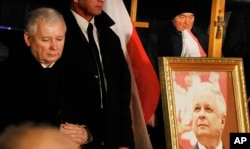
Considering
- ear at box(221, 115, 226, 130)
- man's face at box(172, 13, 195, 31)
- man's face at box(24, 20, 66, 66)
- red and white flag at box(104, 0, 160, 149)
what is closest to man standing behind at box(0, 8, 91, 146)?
man's face at box(24, 20, 66, 66)

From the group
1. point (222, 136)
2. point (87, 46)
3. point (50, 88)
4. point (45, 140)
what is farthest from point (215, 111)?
point (45, 140)

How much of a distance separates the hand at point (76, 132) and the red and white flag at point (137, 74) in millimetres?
400

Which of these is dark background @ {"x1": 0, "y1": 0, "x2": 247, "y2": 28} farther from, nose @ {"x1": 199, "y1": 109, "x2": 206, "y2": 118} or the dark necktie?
nose @ {"x1": 199, "y1": 109, "x2": 206, "y2": 118}

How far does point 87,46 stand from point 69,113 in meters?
0.31

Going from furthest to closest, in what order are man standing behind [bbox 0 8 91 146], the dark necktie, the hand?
the dark necktie, the hand, man standing behind [bbox 0 8 91 146]

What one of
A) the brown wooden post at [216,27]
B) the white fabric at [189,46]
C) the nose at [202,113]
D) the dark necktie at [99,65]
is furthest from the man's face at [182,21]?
the dark necktie at [99,65]

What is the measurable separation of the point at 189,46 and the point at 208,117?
40 centimetres

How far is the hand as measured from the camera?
7.16 feet

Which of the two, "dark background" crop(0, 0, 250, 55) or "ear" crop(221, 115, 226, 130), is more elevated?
"dark background" crop(0, 0, 250, 55)

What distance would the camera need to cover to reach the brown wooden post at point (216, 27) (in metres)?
2.84

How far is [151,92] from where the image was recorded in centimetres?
264

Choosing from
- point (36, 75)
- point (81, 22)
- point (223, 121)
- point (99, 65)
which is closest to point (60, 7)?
point (81, 22)

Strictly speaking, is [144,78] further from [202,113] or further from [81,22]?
[81,22]

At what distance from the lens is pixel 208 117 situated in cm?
276
